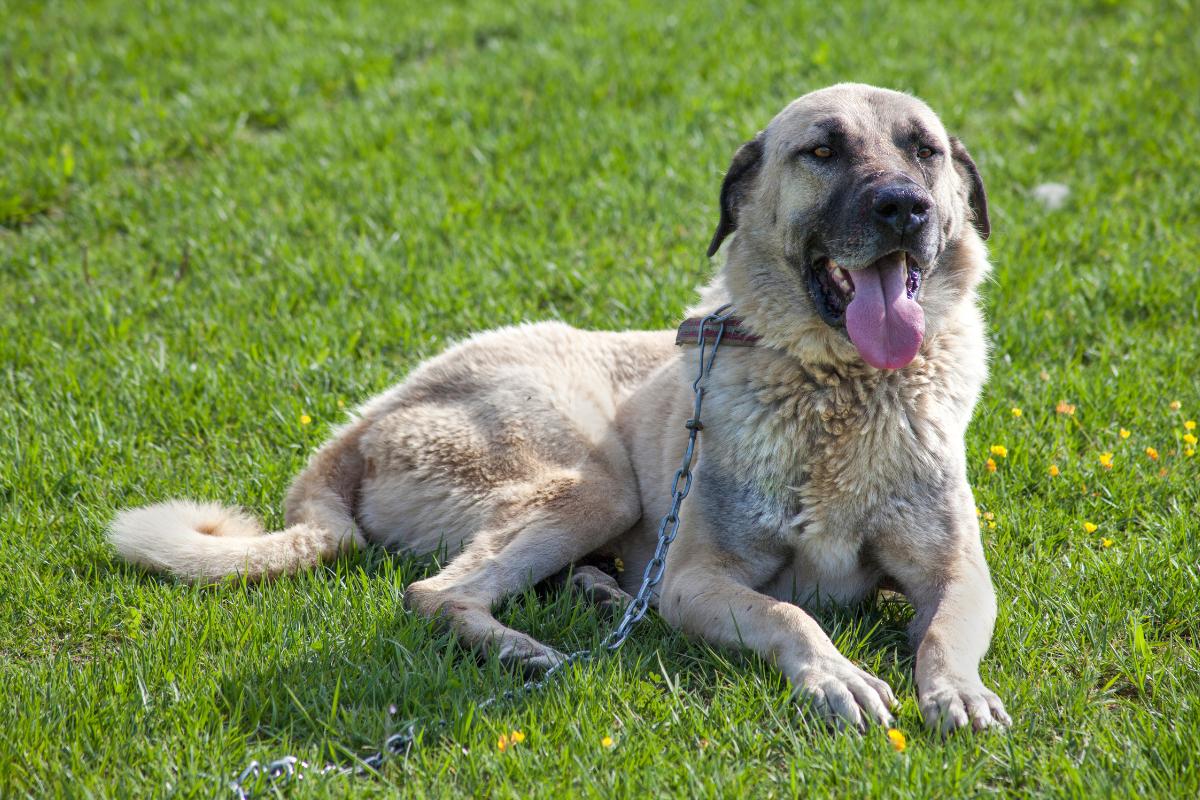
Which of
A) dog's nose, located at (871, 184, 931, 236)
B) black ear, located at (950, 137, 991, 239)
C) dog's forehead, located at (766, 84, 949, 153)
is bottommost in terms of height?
black ear, located at (950, 137, 991, 239)

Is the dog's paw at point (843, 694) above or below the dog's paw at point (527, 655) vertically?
above

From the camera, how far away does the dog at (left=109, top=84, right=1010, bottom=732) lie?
11.8 ft

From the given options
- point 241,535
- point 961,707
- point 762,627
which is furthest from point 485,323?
point 961,707

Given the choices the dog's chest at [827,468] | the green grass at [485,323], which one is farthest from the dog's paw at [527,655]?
the dog's chest at [827,468]

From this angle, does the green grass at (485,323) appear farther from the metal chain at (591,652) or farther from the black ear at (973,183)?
the black ear at (973,183)

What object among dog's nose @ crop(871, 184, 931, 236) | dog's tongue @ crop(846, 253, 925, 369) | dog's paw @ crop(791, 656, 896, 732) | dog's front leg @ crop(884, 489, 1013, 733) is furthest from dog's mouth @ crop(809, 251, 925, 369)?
dog's paw @ crop(791, 656, 896, 732)

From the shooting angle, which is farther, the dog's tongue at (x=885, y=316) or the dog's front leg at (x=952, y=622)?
the dog's tongue at (x=885, y=316)

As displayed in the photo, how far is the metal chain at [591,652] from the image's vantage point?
294cm

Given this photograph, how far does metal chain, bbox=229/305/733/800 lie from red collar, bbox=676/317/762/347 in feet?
0.04

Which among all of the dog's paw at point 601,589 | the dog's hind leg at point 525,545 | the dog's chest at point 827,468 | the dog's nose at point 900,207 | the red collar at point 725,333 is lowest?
the dog's paw at point 601,589

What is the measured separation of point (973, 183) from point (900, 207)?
79 cm

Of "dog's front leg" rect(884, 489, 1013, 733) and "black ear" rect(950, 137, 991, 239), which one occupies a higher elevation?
"black ear" rect(950, 137, 991, 239)

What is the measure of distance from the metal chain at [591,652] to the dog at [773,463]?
0.19 ft

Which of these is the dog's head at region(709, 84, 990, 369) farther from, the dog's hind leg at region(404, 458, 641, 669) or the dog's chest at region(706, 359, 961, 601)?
the dog's hind leg at region(404, 458, 641, 669)
